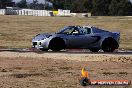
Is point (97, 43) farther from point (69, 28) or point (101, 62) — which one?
point (101, 62)

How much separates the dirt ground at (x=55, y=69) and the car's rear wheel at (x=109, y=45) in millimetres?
3411

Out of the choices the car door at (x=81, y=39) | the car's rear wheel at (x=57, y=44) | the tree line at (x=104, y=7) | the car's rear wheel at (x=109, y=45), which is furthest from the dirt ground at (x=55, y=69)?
the tree line at (x=104, y=7)

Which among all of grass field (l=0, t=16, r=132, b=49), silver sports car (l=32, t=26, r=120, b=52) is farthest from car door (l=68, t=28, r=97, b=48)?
grass field (l=0, t=16, r=132, b=49)

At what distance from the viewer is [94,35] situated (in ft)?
73.3

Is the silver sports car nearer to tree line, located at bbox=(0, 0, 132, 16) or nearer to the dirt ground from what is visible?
the dirt ground

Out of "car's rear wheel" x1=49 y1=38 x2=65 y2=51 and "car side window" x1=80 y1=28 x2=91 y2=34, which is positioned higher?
"car side window" x1=80 y1=28 x2=91 y2=34

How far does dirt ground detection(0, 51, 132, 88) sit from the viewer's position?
1149 centimetres

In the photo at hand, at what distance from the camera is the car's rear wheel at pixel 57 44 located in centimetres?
2155

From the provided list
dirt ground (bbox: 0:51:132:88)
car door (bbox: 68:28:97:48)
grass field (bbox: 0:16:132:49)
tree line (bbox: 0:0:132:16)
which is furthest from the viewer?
tree line (bbox: 0:0:132:16)

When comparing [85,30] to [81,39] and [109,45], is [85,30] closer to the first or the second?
[81,39]

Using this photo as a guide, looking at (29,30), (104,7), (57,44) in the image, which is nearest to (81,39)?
(57,44)

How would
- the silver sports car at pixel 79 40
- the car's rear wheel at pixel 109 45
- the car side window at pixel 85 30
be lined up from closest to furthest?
1. the silver sports car at pixel 79 40
2. the car's rear wheel at pixel 109 45
3. the car side window at pixel 85 30

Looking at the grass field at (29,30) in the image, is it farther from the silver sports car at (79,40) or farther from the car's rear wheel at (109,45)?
the car's rear wheel at (109,45)

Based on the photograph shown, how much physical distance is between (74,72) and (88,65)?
2257 mm
